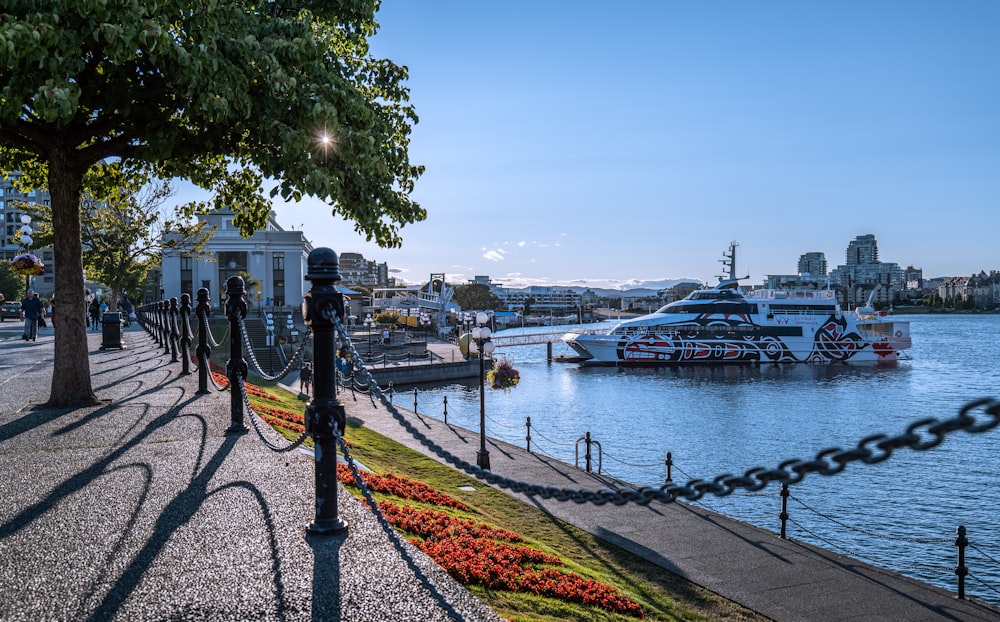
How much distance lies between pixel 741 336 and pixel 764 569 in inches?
2443

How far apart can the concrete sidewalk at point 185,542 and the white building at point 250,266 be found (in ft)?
229

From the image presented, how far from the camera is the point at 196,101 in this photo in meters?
9.49

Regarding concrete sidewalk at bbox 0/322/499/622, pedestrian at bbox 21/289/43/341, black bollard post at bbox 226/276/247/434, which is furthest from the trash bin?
black bollard post at bbox 226/276/247/434

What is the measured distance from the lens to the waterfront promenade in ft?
13.1

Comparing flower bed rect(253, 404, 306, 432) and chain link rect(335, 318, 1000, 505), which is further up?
chain link rect(335, 318, 1000, 505)

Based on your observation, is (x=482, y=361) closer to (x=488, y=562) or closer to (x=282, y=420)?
(x=282, y=420)

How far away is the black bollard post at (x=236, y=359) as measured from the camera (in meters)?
8.67

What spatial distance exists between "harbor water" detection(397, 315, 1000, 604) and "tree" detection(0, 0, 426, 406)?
7.88 m

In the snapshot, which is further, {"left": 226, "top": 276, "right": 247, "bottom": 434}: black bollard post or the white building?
the white building

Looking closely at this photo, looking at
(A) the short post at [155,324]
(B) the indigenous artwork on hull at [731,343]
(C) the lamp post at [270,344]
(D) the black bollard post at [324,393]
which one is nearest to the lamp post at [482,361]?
(A) the short post at [155,324]

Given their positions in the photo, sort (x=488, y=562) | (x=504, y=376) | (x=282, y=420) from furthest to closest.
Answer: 1. (x=504, y=376)
2. (x=282, y=420)
3. (x=488, y=562)

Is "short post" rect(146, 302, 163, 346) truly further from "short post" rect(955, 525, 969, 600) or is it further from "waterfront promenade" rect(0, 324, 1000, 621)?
"short post" rect(955, 525, 969, 600)

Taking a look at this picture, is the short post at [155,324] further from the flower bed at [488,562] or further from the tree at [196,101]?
the flower bed at [488,562]

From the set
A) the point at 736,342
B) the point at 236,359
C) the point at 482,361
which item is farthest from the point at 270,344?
the point at 736,342
